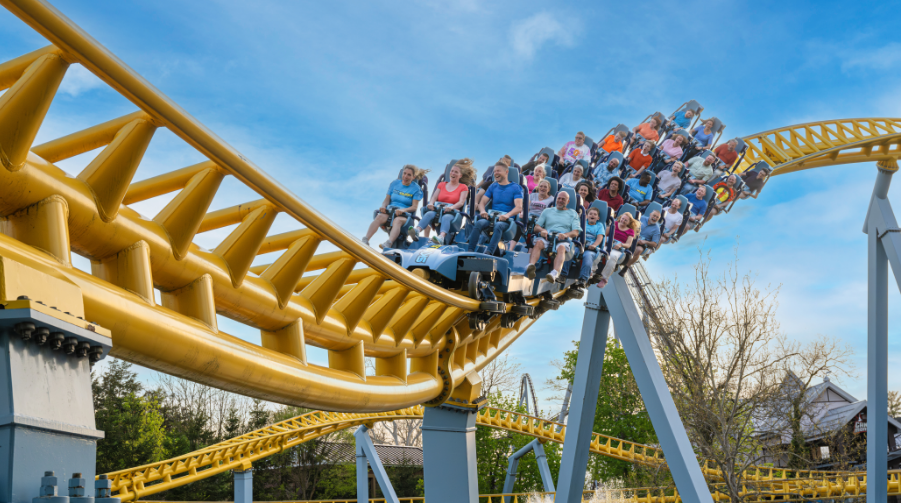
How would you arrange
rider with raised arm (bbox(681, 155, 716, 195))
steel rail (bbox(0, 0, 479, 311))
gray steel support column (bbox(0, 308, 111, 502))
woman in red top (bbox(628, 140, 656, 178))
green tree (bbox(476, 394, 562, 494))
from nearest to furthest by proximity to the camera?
gray steel support column (bbox(0, 308, 111, 502)) → steel rail (bbox(0, 0, 479, 311)) → rider with raised arm (bbox(681, 155, 716, 195)) → woman in red top (bbox(628, 140, 656, 178)) → green tree (bbox(476, 394, 562, 494))

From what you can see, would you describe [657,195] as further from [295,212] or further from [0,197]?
[0,197]

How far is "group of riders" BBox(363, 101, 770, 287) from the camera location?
6.20 metres

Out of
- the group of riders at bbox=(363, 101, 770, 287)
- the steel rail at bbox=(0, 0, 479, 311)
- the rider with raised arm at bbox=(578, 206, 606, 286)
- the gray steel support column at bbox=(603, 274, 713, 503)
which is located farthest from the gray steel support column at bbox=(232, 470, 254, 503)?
the steel rail at bbox=(0, 0, 479, 311)

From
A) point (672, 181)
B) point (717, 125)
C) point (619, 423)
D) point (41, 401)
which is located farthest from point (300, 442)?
point (41, 401)

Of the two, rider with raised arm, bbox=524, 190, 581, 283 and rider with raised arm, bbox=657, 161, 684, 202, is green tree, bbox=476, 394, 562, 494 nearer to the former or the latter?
rider with raised arm, bbox=657, 161, 684, 202

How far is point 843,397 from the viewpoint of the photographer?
28.8m

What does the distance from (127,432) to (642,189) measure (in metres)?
19.7

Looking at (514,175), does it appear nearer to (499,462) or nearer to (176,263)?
(176,263)

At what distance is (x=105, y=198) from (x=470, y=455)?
4.49 m

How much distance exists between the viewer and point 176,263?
2480mm

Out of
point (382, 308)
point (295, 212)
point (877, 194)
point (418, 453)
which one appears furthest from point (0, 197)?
point (418, 453)

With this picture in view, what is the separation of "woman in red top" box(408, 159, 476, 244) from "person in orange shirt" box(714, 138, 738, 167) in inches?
260

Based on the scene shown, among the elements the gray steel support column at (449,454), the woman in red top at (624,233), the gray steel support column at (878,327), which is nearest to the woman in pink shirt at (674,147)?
the gray steel support column at (878,327)

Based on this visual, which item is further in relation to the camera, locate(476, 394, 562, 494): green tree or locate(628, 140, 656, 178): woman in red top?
locate(476, 394, 562, 494): green tree
